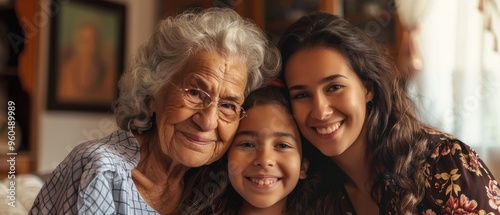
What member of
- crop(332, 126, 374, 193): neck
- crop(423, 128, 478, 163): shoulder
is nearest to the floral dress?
crop(423, 128, 478, 163): shoulder

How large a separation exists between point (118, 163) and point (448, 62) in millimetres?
2262

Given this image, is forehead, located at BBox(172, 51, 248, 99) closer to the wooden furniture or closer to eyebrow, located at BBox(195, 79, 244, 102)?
eyebrow, located at BBox(195, 79, 244, 102)

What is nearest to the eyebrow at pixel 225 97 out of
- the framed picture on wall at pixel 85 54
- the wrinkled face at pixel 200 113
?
the wrinkled face at pixel 200 113

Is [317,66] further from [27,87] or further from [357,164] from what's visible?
[27,87]

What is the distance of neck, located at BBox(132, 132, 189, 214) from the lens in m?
1.40

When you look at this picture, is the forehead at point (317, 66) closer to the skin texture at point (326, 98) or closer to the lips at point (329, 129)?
the skin texture at point (326, 98)

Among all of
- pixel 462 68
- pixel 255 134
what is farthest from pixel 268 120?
pixel 462 68

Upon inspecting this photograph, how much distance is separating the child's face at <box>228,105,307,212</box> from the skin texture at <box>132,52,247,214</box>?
0.05 m

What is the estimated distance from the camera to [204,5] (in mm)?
4129

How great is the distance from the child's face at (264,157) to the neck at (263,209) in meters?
0.05

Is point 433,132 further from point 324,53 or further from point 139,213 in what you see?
point 139,213

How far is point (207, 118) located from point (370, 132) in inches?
19.3

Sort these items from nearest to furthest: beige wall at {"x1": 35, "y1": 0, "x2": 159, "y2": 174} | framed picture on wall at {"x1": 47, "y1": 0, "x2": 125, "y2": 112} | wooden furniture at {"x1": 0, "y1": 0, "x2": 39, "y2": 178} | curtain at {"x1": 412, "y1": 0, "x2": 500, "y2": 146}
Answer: curtain at {"x1": 412, "y1": 0, "x2": 500, "y2": 146} < wooden furniture at {"x1": 0, "y1": 0, "x2": 39, "y2": 178} < beige wall at {"x1": 35, "y1": 0, "x2": 159, "y2": 174} < framed picture on wall at {"x1": 47, "y1": 0, "x2": 125, "y2": 112}

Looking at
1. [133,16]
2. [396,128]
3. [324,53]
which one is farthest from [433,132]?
[133,16]
